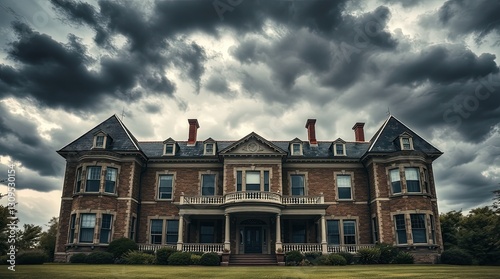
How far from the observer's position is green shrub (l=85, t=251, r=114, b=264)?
83.5ft

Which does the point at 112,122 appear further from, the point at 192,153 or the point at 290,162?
the point at 290,162

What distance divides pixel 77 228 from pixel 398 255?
23402mm

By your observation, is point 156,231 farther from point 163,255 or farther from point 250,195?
point 250,195

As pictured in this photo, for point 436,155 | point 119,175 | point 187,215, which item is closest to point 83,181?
point 119,175

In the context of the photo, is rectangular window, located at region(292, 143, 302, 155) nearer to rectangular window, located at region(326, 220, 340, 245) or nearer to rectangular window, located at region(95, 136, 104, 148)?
rectangular window, located at region(326, 220, 340, 245)

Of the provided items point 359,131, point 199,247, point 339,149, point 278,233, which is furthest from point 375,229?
point 199,247

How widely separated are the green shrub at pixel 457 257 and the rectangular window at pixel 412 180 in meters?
4.96

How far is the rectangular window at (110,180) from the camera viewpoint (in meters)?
29.6

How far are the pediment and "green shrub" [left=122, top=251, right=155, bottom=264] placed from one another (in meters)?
9.87

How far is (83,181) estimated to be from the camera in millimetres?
29297

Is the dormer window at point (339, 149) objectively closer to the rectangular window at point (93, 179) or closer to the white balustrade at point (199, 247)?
the white balustrade at point (199, 247)

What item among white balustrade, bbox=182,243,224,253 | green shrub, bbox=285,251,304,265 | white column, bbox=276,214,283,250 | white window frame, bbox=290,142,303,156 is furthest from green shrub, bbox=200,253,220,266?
white window frame, bbox=290,142,303,156

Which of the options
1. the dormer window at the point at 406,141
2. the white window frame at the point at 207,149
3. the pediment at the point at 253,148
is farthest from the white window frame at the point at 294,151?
the dormer window at the point at 406,141

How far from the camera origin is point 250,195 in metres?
28.8
